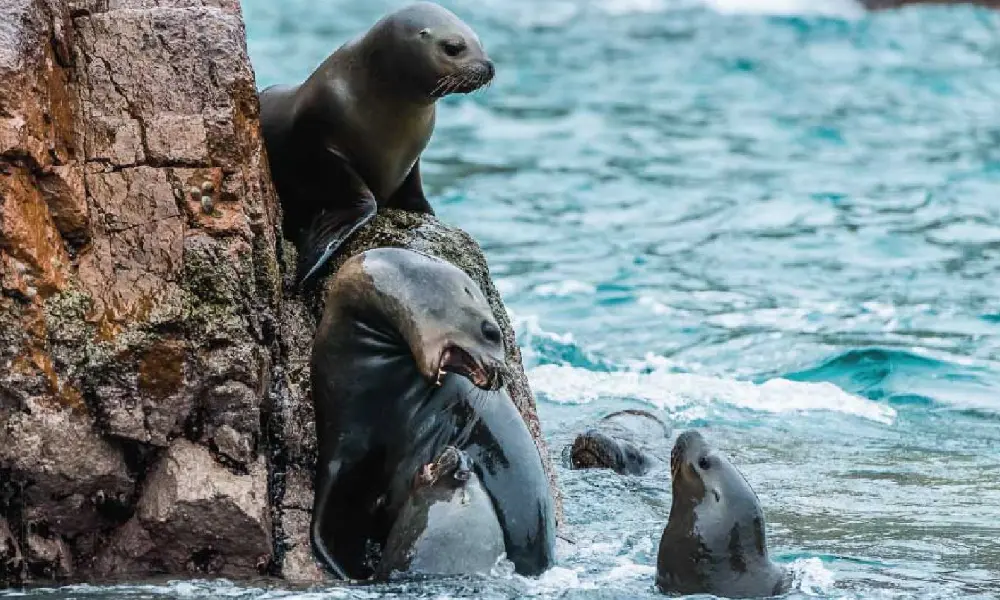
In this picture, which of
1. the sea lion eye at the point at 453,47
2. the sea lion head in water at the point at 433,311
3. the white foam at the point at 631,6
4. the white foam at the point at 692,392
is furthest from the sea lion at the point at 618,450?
the white foam at the point at 631,6

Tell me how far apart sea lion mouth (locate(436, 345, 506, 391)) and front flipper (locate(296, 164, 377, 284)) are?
3.02 feet

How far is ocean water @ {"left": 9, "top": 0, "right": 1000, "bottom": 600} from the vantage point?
6641mm

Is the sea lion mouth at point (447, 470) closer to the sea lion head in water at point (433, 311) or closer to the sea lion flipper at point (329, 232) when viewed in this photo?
the sea lion head in water at point (433, 311)

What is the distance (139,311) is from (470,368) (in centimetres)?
99

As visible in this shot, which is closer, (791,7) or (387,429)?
(387,429)

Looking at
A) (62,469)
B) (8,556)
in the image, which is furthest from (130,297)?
(8,556)

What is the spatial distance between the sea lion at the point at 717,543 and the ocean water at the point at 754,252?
119mm

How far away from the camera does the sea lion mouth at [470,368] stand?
16.2 ft

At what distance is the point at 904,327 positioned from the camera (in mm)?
12141

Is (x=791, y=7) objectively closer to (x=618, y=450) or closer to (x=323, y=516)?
(x=618, y=450)

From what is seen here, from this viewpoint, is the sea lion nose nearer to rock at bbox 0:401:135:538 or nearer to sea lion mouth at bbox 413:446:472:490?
sea lion mouth at bbox 413:446:472:490

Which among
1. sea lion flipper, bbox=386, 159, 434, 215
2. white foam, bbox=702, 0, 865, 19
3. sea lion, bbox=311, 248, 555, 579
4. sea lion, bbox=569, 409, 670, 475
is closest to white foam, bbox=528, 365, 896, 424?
sea lion, bbox=569, 409, 670, 475

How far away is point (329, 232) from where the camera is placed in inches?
234

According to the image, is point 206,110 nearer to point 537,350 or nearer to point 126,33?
point 126,33
